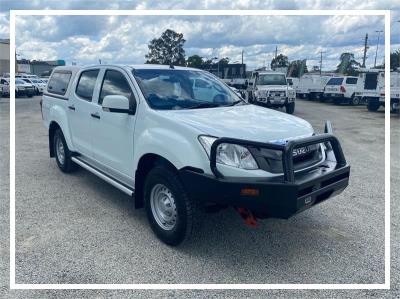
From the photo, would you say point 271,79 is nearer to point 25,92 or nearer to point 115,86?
point 115,86

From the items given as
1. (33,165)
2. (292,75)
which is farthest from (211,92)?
(292,75)

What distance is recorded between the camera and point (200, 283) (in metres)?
2.99

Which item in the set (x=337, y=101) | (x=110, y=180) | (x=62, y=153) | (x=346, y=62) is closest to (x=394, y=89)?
(x=346, y=62)

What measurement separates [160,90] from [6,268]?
2265 millimetres

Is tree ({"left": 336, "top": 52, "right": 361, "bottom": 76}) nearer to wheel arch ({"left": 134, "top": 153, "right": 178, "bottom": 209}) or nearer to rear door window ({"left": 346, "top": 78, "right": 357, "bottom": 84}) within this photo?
rear door window ({"left": 346, "top": 78, "right": 357, "bottom": 84})

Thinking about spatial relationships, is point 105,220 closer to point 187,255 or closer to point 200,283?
point 187,255

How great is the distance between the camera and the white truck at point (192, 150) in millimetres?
2900

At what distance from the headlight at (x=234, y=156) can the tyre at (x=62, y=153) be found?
3.37 metres

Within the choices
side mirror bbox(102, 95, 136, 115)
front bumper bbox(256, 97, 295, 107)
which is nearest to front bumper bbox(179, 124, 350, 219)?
side mirror bbox(102, 95, 136, 115)

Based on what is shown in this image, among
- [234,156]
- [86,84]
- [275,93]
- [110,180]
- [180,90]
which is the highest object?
[275,93]

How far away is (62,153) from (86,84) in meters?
1.54

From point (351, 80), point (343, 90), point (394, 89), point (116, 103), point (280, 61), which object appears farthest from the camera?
point (280, 61)

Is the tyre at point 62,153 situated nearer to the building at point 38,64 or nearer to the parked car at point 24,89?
the building at point 38,64

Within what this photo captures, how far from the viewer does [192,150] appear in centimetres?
307
